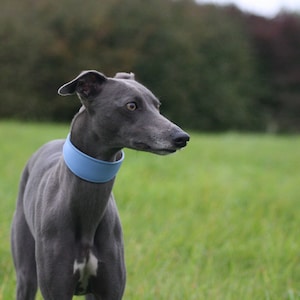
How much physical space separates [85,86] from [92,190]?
43 centimetres

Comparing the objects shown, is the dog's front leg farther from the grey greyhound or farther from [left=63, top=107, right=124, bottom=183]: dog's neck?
[left=63, top=107, right=124, bottom=183]: dog's neck

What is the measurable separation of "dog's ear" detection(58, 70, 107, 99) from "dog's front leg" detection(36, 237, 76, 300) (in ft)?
2.01

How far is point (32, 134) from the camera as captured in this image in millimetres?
11195

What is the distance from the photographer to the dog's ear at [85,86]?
7.67 feet

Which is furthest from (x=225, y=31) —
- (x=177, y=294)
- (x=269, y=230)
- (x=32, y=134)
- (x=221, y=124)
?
(x=177, y=294)

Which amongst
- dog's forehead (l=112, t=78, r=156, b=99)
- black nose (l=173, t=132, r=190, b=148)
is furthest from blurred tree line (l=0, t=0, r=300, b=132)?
black nose (l=173, t=132, r=190, b=148)

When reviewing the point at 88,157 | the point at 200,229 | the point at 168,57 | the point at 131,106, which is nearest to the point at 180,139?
the point at 131,106

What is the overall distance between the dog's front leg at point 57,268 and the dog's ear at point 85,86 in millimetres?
614

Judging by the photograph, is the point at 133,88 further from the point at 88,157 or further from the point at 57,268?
the point at 57,268

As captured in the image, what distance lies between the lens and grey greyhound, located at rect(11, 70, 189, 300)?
2277mm

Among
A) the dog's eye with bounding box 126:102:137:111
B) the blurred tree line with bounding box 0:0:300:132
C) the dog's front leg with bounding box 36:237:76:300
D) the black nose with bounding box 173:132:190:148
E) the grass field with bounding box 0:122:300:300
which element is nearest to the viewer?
the black nose with bounding box 173:132:190:148

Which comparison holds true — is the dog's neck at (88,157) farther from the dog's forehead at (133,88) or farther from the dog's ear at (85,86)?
the dog's forehead at (133,88)

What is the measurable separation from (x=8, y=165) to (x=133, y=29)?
16.4 meters

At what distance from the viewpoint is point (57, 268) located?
2385 millimetres
